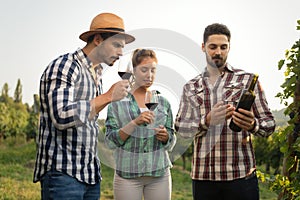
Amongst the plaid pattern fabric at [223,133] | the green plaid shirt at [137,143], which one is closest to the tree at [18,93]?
the green plaid shirt at [137,143]

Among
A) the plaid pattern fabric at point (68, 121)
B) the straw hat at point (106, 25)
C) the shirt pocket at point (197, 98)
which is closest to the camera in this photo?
the plaid pattern fabric at point (68, 121)

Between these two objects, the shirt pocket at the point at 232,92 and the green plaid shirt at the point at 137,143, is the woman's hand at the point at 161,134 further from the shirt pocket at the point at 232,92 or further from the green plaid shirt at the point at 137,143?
the shirt pocket at the point at 232,92

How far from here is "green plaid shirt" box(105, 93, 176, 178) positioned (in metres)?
2.71

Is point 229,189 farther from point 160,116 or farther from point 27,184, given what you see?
point 27,184

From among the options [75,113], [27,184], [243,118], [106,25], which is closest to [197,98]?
[243,118]

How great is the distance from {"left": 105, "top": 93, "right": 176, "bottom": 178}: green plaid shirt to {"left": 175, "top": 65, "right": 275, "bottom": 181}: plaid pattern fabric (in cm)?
18

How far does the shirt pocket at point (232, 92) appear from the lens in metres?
2.55

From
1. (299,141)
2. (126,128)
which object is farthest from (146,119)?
(299,141)

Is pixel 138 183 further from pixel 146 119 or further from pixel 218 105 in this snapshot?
pixel 218 105

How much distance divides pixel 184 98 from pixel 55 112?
38.7 inches

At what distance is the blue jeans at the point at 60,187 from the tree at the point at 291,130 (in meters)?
1.27

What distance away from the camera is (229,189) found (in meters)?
2.51

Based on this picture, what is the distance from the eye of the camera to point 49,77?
6.60ft

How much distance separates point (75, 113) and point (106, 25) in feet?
1.76
